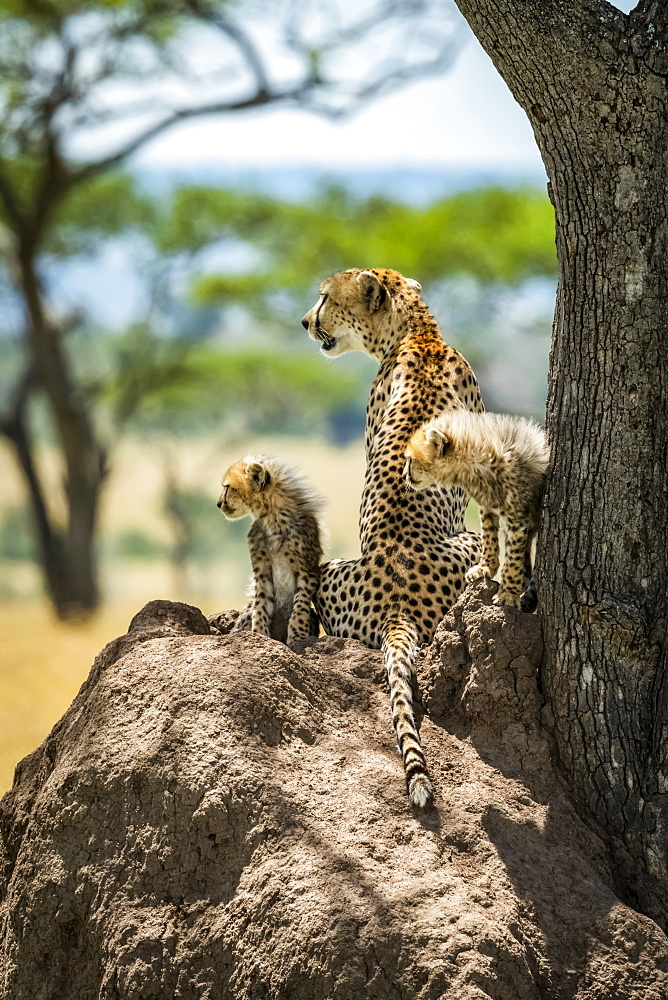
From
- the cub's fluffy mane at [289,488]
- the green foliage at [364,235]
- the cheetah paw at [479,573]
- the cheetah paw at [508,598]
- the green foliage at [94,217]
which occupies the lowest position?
the cheetah paw at [508,598]

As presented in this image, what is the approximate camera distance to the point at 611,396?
133 inches

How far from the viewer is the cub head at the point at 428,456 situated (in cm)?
363

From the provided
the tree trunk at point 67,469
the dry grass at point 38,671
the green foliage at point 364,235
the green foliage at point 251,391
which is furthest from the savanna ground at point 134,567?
the green foliage at point 364,235

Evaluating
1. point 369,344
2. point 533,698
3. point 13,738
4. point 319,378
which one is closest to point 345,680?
point 533,698

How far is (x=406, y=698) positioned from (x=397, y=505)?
39.1 inches

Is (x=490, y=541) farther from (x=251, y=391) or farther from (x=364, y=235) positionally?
(x=251, y=391)

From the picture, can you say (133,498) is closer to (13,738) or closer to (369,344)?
(13,738)

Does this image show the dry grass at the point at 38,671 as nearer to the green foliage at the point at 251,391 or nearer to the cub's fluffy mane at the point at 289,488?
the cub's fluffy mane at the point at 289,488

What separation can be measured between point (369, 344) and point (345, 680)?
1768mm

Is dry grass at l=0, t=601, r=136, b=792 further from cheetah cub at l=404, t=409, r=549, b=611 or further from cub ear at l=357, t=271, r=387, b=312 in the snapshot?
cheetah cub at l=404, t=409, r=549, b=611

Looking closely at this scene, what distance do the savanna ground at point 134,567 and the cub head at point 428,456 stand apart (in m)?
0.90

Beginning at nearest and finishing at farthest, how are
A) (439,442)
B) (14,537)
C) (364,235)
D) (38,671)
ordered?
(439,442)
(38,671)
(364,235)
(14,537)

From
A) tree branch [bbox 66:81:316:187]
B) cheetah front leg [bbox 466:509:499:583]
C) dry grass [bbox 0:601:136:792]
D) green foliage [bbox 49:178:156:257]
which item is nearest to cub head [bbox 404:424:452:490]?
cheetah front leg [bbox 466:509:499:583]

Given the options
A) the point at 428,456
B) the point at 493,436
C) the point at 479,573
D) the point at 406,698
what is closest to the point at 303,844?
the point at 406,698
